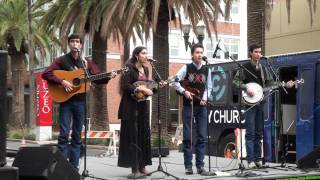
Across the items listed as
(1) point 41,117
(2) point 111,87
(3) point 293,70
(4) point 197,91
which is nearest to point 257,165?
(4) point 197,91

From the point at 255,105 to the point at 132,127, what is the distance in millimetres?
2411

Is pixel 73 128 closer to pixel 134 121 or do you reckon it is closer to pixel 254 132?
pixel 134 121

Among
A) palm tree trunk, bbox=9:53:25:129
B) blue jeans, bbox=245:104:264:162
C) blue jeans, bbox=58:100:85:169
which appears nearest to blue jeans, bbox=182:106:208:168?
blue jeans, bbox=245:104:264:162

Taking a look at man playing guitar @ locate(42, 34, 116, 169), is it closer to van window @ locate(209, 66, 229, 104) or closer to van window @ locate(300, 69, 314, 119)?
van window @ locate(300, 69, 314, 119)

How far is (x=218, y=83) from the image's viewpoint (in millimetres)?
15703

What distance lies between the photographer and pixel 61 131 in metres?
8.52

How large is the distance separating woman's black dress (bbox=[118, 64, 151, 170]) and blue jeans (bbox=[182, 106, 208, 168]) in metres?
0.71

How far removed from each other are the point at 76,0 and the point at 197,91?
56.9 feet

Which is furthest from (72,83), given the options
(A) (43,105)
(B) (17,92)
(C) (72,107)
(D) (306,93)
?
(B) (17,92)

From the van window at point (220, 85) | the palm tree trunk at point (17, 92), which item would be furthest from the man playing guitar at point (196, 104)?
the palm tree trunk at point (17, 92)

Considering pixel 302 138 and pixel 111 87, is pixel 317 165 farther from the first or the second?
pixel 111 87

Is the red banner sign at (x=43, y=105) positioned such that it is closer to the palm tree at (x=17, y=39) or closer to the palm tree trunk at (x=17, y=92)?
the palm tree at (x=17, y=39)

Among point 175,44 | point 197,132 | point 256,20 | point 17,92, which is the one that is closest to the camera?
point 197,132

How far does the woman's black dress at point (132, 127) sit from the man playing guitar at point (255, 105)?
6.47 feet
